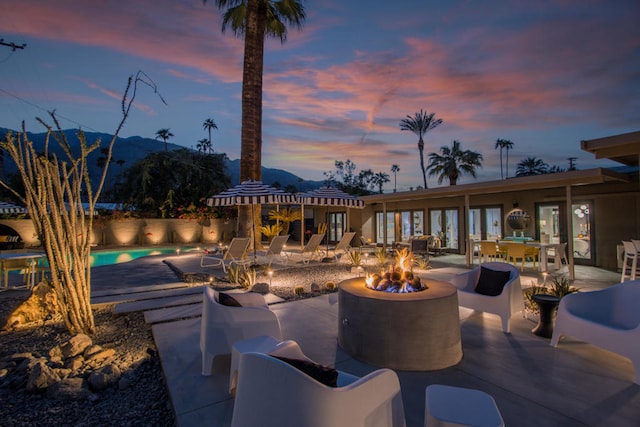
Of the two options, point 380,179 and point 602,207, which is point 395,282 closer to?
point 602,207

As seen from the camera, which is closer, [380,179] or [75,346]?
[75,346]

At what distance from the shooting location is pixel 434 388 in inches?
69.8

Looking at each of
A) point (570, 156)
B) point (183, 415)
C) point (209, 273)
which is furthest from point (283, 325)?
point (570, 156)

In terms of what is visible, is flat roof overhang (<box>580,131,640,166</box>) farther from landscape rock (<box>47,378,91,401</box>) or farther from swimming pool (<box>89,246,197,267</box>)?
swimming pool (<box>89,246,197,267</box>)

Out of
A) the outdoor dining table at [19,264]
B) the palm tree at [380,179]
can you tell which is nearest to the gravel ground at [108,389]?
the outdoor dining table at [19,264]

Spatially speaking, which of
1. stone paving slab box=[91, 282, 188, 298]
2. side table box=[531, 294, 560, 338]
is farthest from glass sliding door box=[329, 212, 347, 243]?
side table box=[531, 294, 560, 338]

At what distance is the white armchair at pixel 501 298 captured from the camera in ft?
12.9

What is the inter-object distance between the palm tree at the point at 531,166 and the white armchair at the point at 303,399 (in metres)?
47.1

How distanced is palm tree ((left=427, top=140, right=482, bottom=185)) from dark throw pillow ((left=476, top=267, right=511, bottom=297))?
27728 mm

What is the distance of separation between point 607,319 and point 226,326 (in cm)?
408

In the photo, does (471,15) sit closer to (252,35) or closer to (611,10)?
(611,10)

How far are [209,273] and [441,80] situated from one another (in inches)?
420

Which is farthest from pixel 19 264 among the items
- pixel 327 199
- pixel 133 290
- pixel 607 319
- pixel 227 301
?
pixel 607 319

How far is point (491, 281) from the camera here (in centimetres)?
447
